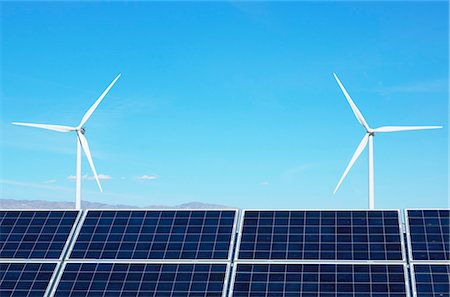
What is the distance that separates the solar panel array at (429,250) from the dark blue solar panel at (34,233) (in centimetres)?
1796

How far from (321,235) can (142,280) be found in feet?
30.7

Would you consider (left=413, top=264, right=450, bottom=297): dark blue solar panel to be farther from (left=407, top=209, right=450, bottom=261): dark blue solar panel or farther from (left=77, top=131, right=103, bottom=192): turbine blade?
(left=77, top=131, right=103, bottom=192): turbine blade

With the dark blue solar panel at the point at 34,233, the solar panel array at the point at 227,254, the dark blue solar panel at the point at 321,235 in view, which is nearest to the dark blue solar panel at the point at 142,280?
the solar panel array at the point at 227,254

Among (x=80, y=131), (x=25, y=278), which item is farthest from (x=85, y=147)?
(x=25, y=278)

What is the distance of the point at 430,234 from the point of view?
34.0m

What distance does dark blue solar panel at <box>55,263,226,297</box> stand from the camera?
106ft

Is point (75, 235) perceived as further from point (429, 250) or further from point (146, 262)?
point (429, 250)

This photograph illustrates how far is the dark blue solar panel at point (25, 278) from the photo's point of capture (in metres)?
33.1

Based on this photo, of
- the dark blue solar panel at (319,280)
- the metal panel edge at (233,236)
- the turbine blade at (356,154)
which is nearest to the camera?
the dark blue solar panel at (319,280)

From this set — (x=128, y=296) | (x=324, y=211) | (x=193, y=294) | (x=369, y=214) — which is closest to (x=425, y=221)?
(x=369, y=214)

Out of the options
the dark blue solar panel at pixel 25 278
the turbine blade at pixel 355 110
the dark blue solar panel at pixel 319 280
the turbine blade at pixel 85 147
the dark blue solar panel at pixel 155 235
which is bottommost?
the dark blue solar panel at pixel 25 278

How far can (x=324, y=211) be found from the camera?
119 ft

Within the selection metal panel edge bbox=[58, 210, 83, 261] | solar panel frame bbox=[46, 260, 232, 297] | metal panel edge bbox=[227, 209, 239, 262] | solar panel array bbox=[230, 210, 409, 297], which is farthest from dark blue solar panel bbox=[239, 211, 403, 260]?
metal panel edge bbox=[58, 210, 83, 261]

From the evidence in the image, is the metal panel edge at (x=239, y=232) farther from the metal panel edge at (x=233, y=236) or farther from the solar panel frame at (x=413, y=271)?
the solar panel frame at (x=413, y=271)
